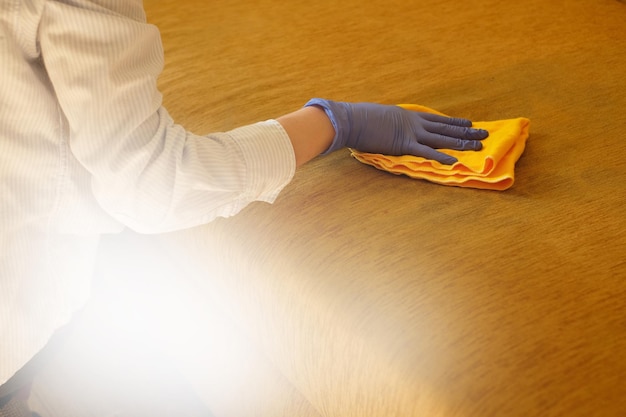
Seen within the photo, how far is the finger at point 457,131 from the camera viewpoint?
1107mm

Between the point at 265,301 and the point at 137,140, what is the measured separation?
1.02 ft

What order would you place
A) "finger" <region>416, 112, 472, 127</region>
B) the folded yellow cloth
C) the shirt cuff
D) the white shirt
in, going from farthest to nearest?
"finger" <region>416, 112, 472, 127</region> → the folded yellow cloth → the shirt cuff → the white shirt

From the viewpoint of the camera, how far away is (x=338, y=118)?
1.06m

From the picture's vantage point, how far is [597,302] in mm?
856

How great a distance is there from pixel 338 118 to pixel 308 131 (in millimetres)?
54

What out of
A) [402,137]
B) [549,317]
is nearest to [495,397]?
[549,317]

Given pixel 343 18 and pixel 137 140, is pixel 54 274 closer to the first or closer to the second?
pixel 137 140

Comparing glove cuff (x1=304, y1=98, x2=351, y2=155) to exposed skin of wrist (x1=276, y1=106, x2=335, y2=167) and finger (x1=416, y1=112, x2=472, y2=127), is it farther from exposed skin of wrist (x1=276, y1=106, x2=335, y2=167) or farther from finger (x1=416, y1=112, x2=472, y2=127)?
finger (x1=416, y1=112, x2=472, y2=127)

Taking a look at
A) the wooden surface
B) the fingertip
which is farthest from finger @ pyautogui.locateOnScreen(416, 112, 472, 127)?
the wooden surface

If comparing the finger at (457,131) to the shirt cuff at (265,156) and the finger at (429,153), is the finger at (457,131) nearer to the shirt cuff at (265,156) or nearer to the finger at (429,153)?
the finger at (429,153)

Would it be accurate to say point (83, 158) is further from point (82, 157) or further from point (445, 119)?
point (445, 119)

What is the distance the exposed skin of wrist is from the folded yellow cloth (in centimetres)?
7

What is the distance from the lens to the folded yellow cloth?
1033mm

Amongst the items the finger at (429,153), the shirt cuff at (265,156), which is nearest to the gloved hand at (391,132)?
the finger at (429,153)
